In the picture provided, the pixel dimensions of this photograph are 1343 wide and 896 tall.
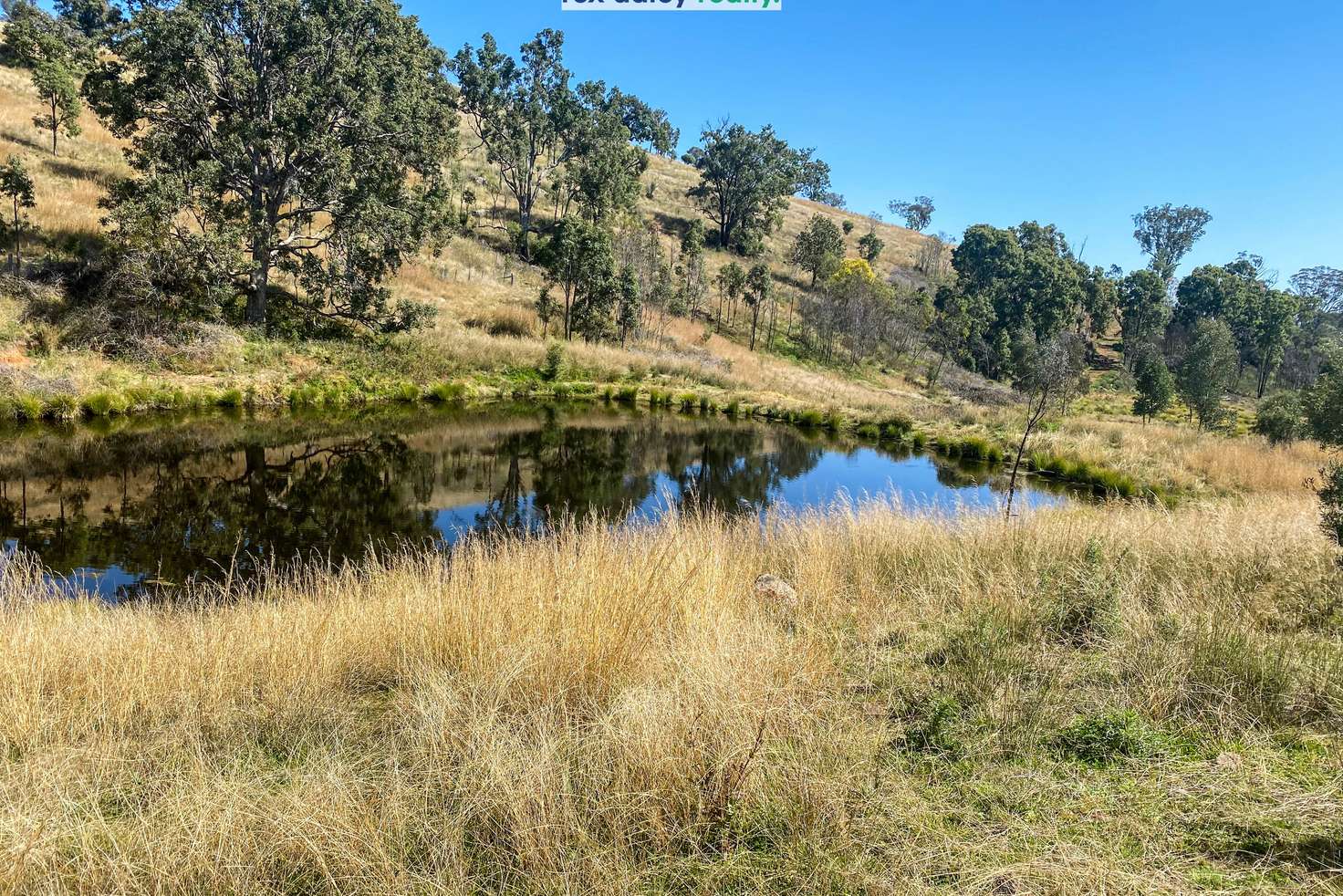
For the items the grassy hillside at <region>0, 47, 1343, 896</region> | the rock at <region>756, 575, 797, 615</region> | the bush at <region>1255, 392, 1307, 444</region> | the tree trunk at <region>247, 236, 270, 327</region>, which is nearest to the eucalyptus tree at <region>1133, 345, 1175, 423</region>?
the bush at <region>1255, 392, 1307, 444</region>

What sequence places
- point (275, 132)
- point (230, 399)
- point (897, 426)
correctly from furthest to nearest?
point (897, 426) → point (275, 132) → point (230, 399)

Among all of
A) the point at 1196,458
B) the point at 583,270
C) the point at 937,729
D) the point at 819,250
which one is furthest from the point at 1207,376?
the point at 937,729

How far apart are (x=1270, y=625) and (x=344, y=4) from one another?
2985 centimetres

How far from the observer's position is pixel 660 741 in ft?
9.35

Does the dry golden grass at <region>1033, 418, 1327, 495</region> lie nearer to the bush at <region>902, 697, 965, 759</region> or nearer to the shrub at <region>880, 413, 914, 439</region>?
the shrub at <region>880, 413, 914, 439</region>

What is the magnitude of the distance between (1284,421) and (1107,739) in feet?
92.5

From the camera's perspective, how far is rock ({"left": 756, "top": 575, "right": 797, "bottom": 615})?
18.9ft

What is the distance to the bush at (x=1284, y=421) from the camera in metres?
23.0

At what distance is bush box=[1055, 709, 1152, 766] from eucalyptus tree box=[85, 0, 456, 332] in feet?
85.8

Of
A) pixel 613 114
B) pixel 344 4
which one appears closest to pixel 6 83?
pixel 344 4

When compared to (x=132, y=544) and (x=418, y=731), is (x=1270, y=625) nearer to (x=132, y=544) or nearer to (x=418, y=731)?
(x=418, y=731)

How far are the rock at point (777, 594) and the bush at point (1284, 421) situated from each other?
990 inches

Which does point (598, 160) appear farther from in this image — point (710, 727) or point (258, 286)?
point (710, 727)

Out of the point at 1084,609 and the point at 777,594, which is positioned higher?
the point at 1084,609
